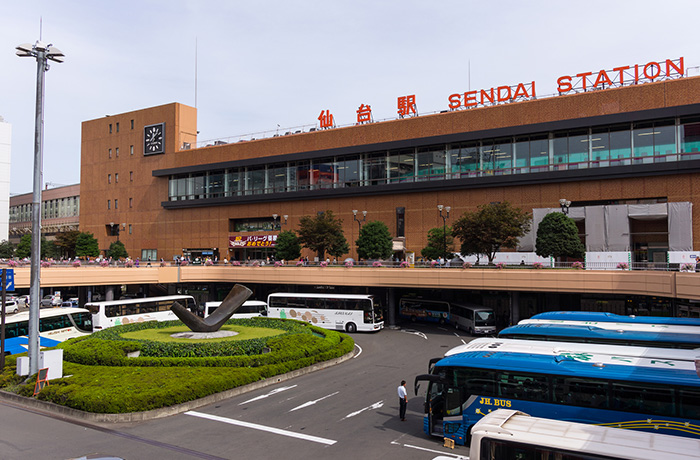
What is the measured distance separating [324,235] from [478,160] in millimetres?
18409

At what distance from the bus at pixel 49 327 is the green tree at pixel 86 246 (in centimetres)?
4755

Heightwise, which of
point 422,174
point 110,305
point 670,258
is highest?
point 422,174

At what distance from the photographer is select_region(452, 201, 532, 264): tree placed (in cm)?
4372

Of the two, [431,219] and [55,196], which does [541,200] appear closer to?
[431,219]

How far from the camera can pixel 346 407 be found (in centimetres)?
2020

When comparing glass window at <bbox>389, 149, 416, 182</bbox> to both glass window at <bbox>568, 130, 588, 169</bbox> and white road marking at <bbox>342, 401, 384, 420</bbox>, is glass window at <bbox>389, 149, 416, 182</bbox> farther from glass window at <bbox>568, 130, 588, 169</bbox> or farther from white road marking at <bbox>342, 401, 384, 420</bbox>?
white road marking at <bbox>342, 401, 384, 420</bbox>

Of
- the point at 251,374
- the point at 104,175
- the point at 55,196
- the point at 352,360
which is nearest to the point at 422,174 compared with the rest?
the point at 352,360

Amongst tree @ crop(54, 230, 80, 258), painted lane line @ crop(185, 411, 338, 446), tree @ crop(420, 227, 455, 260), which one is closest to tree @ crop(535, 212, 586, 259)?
tree @ crop(420, 227, 455, 260)

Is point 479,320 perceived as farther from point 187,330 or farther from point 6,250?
point 6,250

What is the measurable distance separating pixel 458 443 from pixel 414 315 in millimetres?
31499

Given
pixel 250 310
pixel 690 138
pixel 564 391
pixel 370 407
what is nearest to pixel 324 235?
pixel 250 310

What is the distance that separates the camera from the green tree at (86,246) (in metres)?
77.6

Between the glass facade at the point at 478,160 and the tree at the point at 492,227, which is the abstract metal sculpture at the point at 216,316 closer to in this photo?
the tree at the point at 492,227

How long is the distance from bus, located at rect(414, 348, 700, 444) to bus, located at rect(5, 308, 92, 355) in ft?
79.3
